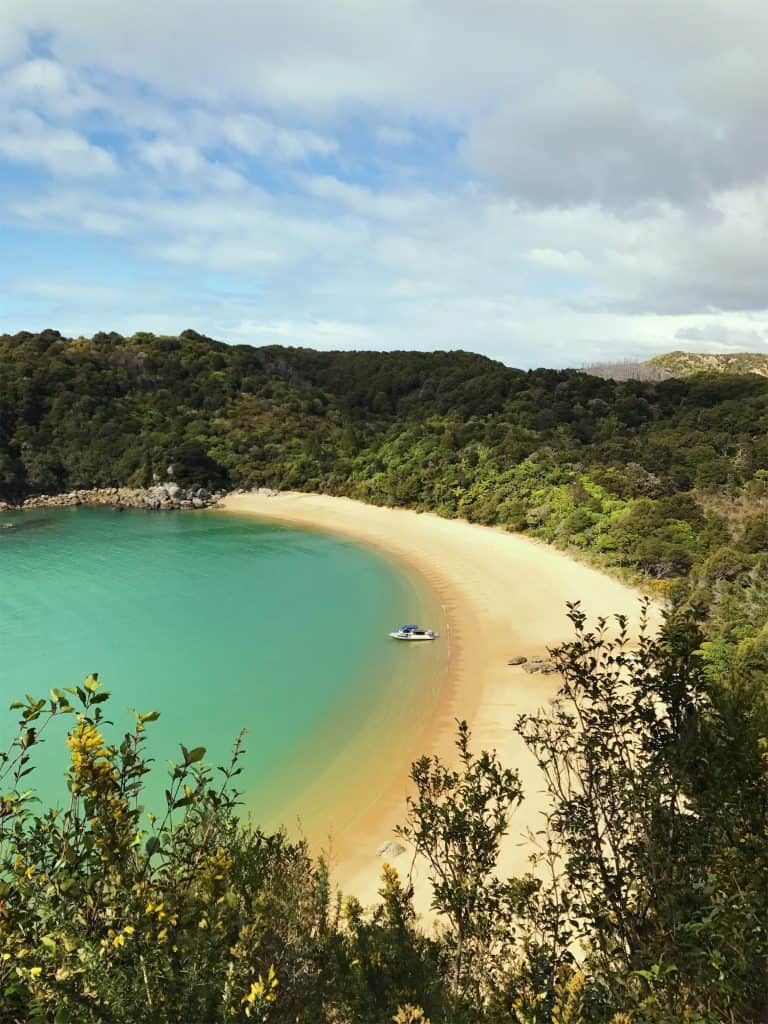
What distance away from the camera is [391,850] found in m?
13.1

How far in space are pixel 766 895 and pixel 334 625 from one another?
957 inches

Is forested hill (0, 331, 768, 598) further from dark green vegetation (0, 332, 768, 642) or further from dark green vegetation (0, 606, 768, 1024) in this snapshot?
dark green vegetation (0, 606, 768, 1024)

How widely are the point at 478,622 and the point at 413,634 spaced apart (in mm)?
3446

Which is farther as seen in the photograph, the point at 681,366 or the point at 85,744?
the point at 681,366

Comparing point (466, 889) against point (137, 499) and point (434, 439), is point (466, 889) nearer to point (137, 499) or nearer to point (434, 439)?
point (434, 439)

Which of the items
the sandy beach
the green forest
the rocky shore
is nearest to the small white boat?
the sandy beach

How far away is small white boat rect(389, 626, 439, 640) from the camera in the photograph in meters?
25.5

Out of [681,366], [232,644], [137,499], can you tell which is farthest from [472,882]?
[681,366]

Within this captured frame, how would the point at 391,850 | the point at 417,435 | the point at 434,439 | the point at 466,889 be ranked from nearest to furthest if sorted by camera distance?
the point at 466,889, the point at 391,850, the point at 434,439, the point at 417,435

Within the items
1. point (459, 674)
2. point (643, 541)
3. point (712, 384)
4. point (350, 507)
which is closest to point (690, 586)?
point (643, 541)

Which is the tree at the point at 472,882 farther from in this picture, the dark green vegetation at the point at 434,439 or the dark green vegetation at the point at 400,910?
the dark green vegetation at the point at 434,439

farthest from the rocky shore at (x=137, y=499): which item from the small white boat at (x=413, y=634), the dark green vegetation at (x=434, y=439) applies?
the small white boat at (x=413, y=634)

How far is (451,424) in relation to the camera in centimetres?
5981

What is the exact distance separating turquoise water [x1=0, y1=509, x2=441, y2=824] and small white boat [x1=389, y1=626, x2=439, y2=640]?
466 mm
